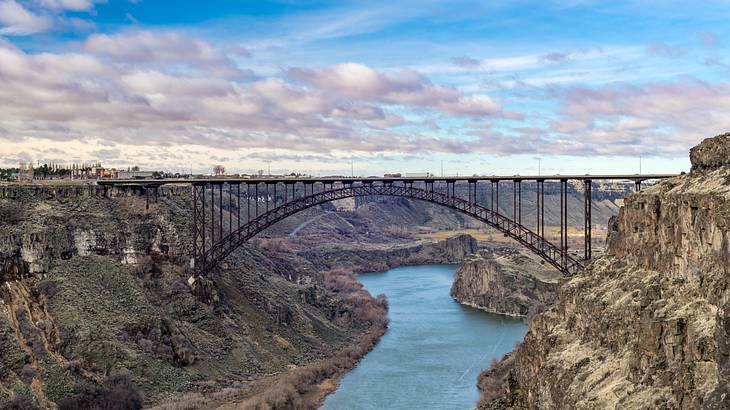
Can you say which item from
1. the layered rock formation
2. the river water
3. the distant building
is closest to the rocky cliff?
the layered rock formation

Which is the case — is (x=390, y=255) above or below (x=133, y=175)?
below

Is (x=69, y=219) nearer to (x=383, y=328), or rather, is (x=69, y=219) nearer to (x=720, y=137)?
(x=383, y=328)

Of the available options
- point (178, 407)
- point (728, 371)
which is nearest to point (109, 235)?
point (178, 407)

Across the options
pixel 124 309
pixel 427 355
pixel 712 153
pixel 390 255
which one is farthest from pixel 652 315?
pixel 390 255

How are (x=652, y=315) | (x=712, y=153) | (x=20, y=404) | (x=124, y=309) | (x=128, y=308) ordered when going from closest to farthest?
1. (x=652, y=315)
2. (x=712, y=153)
3. (x=20, y=404)
4. (x=124, y=309)
5. (x=128, y=308)

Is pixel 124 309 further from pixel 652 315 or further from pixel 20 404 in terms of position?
pixel 652 315

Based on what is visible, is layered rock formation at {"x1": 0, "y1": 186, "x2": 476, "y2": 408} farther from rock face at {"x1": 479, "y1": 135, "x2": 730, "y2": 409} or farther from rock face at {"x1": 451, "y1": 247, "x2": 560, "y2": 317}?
rock face at {"x1": 451, "y1": 247, "x2": 560, "y2": 317}
